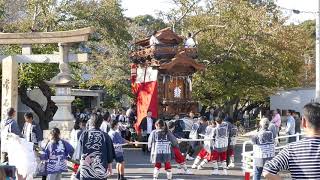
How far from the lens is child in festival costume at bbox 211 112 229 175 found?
1341 centimetres

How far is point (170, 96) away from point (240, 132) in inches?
296

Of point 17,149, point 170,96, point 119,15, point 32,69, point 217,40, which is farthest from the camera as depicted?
point 217,40

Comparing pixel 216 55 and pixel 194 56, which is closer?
Answer: pixel 194 56

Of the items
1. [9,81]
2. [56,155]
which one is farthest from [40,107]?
[56,155]

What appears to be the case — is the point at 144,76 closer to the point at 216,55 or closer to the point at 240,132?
the point at 216,55

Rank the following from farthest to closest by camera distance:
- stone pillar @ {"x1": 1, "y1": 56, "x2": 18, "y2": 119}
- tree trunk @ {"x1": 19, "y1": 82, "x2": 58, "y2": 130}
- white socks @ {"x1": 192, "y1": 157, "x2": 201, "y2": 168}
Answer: tree trunk @ {"x1": 19, "y1": 82, "x2": 58, "y2": 130}
stone pillar @ {"x1": 1, "y1": 56, "x2": 18, "y2": 119}
white socks @ {"x1": 192, "y1": 157, "x2": 201, "y2": 168}

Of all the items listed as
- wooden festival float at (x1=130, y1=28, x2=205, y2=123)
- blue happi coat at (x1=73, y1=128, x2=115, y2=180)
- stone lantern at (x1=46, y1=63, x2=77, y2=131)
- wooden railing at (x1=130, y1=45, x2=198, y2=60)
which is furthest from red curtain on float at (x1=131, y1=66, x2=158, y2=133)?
blue happi coat at (x1=73, y1=128, x2=115, y2=180)

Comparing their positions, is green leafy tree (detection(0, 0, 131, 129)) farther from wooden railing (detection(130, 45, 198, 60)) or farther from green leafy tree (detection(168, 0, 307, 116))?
green leafy tree (detection(168, 0, 307, 116))

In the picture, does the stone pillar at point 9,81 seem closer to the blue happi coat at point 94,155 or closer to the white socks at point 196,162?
the white socks at point 196,162

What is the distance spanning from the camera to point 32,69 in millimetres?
23422

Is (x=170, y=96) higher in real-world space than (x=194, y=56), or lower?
lower

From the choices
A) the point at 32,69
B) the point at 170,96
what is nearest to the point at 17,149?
the point at 170,96

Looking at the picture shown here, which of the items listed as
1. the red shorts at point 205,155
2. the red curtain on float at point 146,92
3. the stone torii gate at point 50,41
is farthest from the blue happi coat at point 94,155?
the red curtain on float at point 146,92

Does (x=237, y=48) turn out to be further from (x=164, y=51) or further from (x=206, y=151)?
(x=206, y=151)
